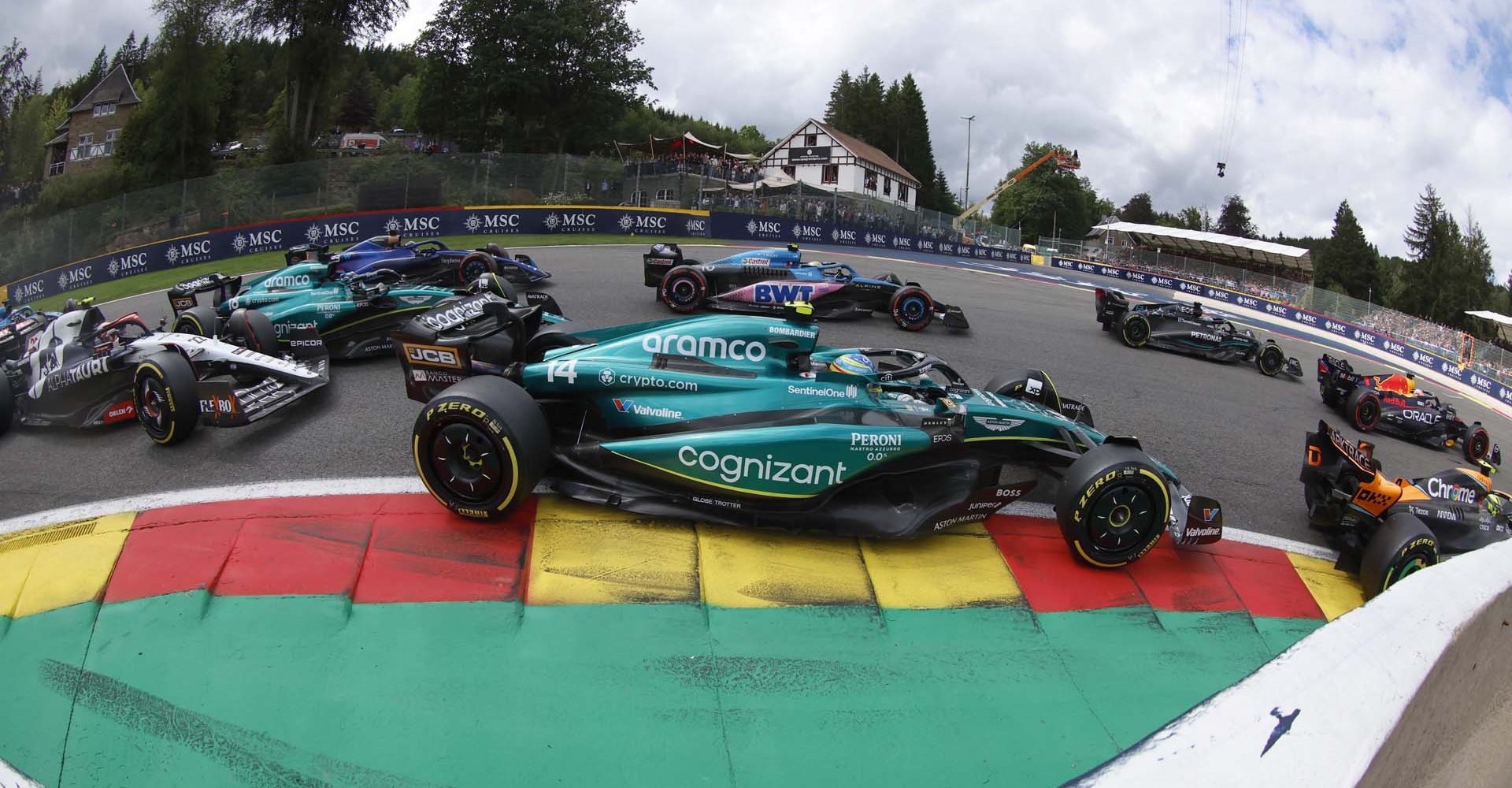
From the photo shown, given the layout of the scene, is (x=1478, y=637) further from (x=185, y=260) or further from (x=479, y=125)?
(x=479, y=125)

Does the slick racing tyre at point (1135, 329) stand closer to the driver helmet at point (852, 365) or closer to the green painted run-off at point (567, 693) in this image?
the driver helmet at point (852, 365)

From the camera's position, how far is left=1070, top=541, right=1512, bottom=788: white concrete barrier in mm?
1586

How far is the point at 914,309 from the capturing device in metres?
13.3

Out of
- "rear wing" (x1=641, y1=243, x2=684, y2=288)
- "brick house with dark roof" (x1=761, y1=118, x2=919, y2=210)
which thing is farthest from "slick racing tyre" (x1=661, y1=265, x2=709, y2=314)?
"brick house with dark roof" (x1=761, y1=118, x2=919, y2=210)

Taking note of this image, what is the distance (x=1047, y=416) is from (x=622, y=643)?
3924 millimetres

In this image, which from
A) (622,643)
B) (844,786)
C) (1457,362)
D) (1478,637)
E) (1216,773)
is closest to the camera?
(1216,773)

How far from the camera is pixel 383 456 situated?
23.1 ft

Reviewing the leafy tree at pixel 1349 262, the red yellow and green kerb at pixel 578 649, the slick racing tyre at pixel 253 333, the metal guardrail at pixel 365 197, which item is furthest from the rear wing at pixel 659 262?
the leafy tree at pixel 1349 262

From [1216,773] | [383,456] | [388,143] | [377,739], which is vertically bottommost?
[377,739]

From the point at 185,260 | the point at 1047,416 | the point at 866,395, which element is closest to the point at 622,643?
the point at 866,395

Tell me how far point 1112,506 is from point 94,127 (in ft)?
156

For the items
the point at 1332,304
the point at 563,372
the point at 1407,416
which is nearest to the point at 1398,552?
the point at 563,372

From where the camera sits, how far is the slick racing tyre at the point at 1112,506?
570 cm

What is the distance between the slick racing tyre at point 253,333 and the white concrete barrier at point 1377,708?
928 centimetres
